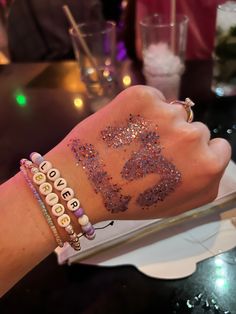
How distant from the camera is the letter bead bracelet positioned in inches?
17.0

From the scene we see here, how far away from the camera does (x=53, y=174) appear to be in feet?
1.45

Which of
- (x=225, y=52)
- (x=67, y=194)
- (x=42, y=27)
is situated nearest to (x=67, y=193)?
(x=67, y=194)

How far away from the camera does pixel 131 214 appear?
0.47 m

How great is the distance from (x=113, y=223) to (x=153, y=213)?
2.2 inches

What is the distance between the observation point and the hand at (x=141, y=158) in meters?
0.45

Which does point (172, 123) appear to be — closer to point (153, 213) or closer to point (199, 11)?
point (153, 213)

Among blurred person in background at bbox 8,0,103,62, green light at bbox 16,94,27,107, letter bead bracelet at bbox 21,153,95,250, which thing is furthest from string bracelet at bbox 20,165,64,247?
blurred person in background at bbox 8,0,103,62

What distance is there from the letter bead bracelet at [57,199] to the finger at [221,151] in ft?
0.51

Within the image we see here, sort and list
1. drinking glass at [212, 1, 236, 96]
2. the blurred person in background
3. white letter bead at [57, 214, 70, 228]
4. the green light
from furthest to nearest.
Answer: the blurred person in background
the green light
drinking glass at [212, 1, 236, 96]
white letter bead at [57, 214, 70, 228]

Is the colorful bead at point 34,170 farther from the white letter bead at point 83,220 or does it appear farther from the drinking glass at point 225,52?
the drinking glass at point 225,52

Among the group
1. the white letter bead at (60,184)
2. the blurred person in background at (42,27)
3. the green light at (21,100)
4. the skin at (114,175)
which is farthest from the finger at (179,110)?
the blurred person in background at (42,27)

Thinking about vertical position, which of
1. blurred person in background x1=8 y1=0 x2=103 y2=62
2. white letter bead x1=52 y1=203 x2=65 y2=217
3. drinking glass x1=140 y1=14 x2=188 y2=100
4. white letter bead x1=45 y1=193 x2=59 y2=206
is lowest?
blurred person in background x1=8 y1=0 x2=103 y2=62

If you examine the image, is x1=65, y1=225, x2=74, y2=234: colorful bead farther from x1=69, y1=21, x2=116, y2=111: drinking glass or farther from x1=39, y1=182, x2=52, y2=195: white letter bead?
x1=69, y1=21, x2=116, y2=111: drinking glass

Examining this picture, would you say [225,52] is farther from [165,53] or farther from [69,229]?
[69,229]
